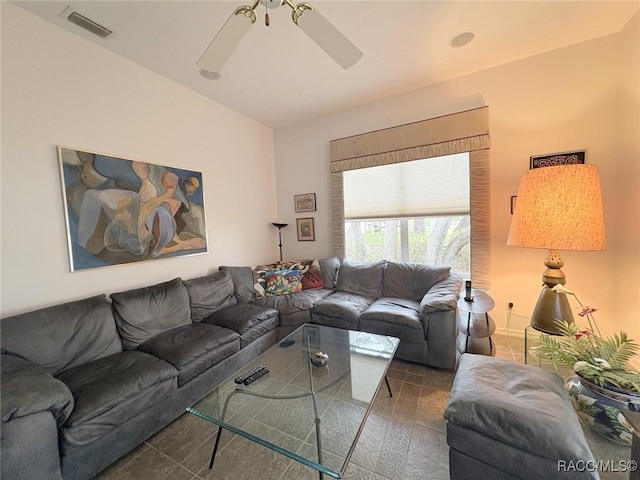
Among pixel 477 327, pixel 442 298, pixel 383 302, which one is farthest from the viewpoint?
pixel 383 302

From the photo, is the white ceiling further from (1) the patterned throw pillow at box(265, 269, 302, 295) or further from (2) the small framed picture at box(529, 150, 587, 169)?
(1) the patterned throw pillow at box(265, 269, 302, 295)

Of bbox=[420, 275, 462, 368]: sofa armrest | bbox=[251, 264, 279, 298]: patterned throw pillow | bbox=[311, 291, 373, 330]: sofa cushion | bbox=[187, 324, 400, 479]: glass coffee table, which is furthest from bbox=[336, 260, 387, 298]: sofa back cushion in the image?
bbox=[187, 324, 400, 479]: glass coffee table

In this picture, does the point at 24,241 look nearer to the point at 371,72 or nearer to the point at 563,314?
the point at 371,72

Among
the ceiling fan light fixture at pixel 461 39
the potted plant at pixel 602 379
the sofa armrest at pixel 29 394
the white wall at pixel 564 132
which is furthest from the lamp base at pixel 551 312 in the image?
the sofa armrest at pixel 29 394

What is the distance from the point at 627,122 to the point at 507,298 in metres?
1.83

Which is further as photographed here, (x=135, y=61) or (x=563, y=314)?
(x=135, y=61)

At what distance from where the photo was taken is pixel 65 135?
1.92m

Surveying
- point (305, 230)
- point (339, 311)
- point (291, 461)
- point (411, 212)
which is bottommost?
point (291, 461)

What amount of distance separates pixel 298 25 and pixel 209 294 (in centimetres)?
235

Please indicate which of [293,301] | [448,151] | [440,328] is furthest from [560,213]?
[293,301]

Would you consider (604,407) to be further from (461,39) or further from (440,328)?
(461,39)

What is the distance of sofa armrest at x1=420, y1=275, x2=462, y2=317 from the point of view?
2094 millimetres

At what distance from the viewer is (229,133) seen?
3.31 meters

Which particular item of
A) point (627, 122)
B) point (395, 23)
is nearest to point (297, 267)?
point (395, 23)
